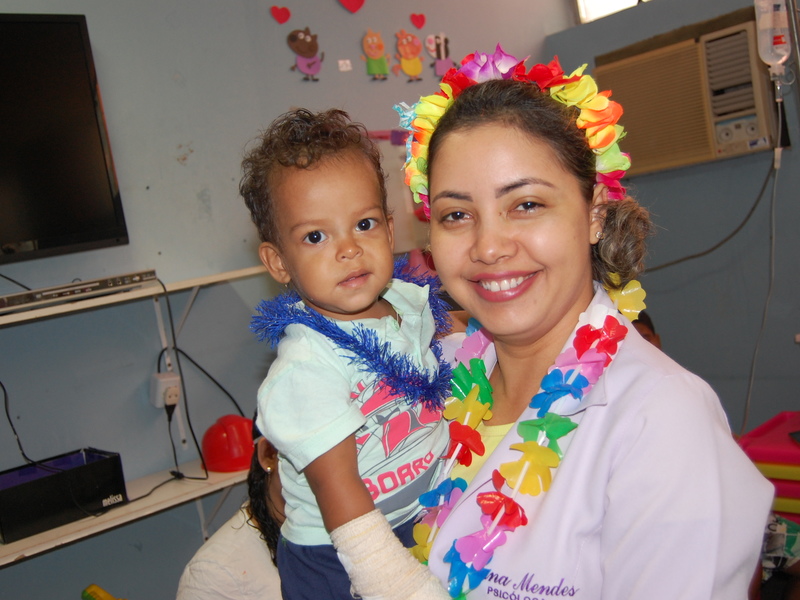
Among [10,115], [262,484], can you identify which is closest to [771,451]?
[262,484]

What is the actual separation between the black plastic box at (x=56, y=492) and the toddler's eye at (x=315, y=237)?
67.1 inches

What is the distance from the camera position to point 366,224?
149 cm

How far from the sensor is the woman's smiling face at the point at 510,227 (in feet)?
4.15

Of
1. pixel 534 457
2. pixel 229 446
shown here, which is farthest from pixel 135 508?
pixel 534 457

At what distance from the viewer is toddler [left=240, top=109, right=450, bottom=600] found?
53.3 inches

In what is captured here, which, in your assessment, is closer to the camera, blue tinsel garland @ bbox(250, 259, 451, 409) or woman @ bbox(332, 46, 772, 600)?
woman @ bbox(332, 46, 772, 600)

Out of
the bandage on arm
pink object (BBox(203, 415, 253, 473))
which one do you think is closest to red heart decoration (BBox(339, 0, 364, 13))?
pink object (BBox(203, 415, 253, 473))

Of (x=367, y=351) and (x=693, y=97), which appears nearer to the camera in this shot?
(x=367, y=351)

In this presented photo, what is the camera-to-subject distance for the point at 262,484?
6.79ft

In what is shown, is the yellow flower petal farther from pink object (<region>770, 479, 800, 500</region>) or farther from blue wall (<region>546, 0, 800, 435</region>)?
blue wall (<region>546, 0, 800, 435</region>)

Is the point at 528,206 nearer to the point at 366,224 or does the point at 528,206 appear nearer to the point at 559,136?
the point at 559,136

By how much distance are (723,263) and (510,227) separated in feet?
10.6

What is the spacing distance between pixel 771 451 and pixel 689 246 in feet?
5.65

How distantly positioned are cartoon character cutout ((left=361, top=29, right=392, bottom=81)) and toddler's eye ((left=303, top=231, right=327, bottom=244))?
2762 millimetres
